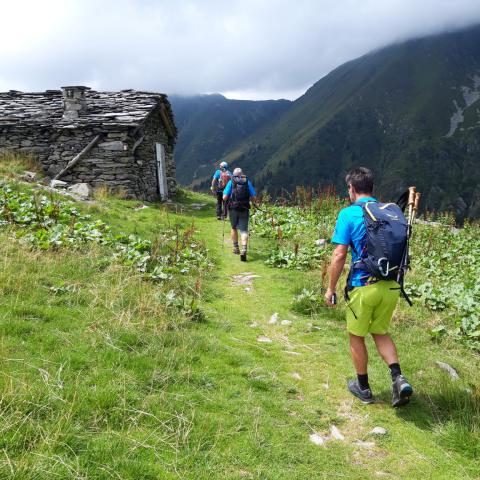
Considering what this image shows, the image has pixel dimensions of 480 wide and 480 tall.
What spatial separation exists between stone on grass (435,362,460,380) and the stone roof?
17.9 meters

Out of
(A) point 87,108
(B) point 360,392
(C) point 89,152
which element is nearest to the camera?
(B) point 360,392

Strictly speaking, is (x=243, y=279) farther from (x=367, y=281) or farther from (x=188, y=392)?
(x=188, y=392)

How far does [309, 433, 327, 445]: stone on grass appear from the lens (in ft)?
14.0

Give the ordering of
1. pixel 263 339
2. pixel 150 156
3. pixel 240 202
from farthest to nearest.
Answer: pixel 150 156, pixel 240 202, pixel 263 339

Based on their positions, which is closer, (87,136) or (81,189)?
(81,189)

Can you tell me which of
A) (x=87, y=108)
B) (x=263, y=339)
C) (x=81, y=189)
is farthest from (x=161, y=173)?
(x=263, y=339)

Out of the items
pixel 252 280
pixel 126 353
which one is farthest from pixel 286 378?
pixel 252 280

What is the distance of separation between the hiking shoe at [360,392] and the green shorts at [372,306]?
2.40ft

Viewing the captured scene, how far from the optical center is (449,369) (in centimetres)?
596

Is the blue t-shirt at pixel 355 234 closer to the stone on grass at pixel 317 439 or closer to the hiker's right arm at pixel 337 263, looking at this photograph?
the hiker's right arm at pixel 337 263

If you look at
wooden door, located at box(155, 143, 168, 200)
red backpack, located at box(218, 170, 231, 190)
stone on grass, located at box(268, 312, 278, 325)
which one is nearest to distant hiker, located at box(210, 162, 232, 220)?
red backpack, located at box(218, 170, 231, 190)

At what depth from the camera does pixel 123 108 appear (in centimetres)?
2211

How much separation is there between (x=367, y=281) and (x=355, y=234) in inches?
22.6

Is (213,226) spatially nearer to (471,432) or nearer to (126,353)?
(126,353)
